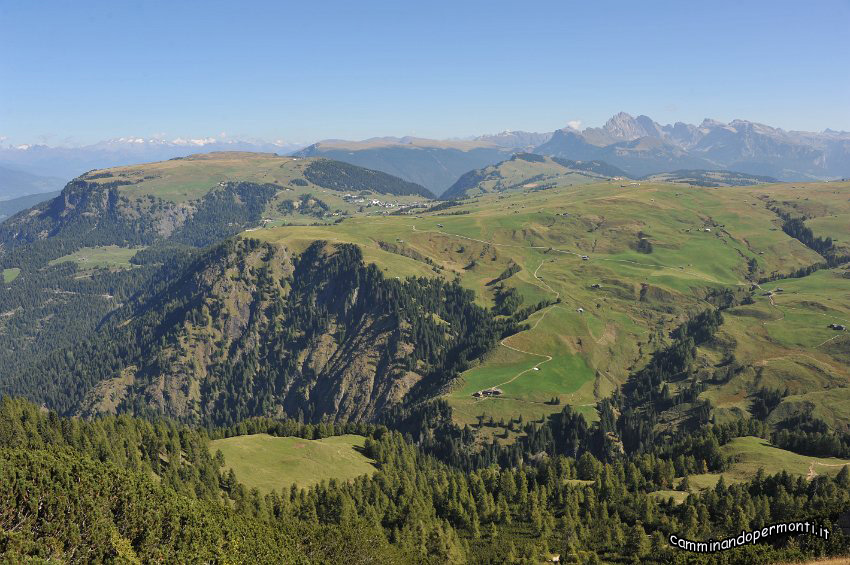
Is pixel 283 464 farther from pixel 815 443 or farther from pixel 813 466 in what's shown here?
pixel 815 443

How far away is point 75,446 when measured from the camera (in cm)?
14512

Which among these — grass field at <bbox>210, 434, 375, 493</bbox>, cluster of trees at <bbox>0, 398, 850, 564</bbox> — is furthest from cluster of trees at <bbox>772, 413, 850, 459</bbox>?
grass field at <bbox>210, 434, 375, 493</bbox>

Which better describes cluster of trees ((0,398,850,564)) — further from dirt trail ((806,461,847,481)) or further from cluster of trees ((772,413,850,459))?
cluster of trees ((772,413,850,459))

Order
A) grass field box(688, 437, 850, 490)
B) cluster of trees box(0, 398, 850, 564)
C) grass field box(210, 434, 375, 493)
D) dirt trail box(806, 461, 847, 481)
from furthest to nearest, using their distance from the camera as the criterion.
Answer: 1. grass field box(210, 434, 375, 493)
2. grass field box(688, 437, 850, 490)
3. dirt trail box(806, 461, 847, 481)
4. cluster of trees box(0, 398, 850, 564)

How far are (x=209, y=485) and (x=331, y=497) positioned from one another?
3213 centimetres

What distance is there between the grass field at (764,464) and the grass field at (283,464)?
104 meters

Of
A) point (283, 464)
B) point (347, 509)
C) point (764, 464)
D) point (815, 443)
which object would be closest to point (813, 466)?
point (764, 464)

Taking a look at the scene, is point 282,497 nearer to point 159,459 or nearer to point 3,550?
point 159,459

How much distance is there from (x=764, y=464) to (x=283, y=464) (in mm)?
145334

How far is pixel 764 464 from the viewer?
172 meters

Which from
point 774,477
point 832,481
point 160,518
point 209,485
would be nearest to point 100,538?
point 160,518

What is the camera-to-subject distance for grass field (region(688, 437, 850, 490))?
16525 cm

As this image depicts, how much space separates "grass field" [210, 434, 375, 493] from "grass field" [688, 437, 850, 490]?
104 metres

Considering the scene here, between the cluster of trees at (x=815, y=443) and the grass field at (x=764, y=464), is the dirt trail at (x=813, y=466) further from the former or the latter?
the cluster of trees at (x=815, y=443)
